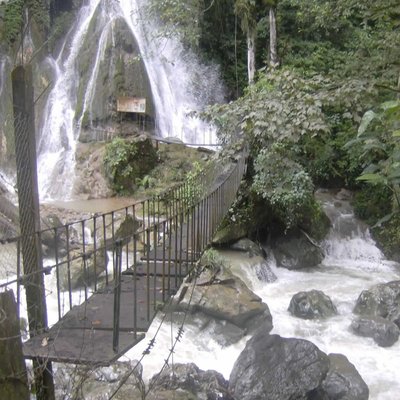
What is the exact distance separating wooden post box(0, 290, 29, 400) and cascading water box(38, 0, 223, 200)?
1053 centimetres

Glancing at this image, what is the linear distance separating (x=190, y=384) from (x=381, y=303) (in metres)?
3.48

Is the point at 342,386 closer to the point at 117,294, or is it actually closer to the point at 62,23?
the point at 117,294

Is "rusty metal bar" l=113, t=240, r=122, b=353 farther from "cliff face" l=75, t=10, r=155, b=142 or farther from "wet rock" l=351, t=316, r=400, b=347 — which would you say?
"cliff face" l=75, t=10, r=155, b=142

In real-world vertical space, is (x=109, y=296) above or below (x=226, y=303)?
above

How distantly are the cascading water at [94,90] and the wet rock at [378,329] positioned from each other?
6834 mm

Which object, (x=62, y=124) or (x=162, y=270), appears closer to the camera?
(x=162, y=270)

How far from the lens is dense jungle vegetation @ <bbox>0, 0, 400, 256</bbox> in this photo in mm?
3998

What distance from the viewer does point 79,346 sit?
2.99 metres

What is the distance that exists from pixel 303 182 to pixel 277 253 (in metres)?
1.46

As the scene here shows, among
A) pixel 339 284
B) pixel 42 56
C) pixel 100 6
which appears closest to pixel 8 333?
pixel 339 284

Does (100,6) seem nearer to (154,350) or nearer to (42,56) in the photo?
(42,56)

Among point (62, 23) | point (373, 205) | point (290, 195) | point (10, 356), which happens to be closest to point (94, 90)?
point (62, 23)

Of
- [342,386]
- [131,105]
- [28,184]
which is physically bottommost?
[342,386]

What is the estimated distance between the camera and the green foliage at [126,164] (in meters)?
12.3
